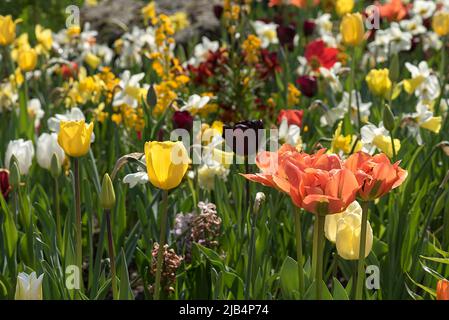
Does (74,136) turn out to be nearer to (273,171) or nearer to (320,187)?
(273,171)

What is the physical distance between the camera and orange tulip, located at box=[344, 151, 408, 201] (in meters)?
1.49

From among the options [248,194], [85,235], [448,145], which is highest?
[448,145]

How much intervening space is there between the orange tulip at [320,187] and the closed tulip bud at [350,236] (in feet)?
0.76

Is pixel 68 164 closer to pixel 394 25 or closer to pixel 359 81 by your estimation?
pixel 359 81

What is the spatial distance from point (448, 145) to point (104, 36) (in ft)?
13.2

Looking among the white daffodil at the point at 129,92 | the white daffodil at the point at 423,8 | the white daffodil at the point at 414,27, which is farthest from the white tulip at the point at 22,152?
the white daffodil at the point at 423,8

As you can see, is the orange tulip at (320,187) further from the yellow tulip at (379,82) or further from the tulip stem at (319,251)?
the yellow tulip at (379,82)

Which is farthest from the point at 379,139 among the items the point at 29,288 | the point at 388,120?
the point at 29,288

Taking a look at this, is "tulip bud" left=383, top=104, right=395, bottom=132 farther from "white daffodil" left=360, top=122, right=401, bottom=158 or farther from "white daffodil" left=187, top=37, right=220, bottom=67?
"white daffodil" left=187, top=37, right=220, bottom=67

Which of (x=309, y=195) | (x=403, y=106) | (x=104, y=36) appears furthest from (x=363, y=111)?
(x=104, y=36)

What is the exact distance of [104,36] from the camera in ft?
19.0

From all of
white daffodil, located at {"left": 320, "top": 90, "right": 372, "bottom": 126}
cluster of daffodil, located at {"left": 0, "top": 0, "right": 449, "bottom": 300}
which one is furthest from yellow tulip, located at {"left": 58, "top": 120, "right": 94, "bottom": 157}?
white daffodil, located at {"left": 320, "top": 90, "right": 372, "bottom": 126}

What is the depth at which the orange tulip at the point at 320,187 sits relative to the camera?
1425 mm

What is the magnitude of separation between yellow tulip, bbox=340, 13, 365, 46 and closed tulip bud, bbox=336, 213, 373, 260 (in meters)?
1.54
